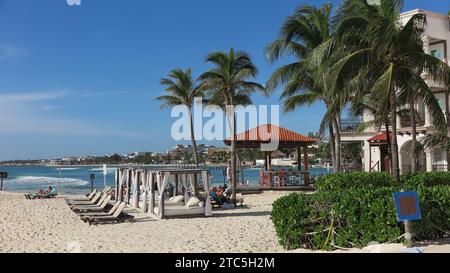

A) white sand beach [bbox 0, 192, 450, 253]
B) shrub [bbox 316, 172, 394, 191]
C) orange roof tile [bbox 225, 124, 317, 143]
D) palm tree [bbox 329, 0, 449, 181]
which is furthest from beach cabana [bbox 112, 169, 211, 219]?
palm tree [bbox 329, 0, 449, 181]

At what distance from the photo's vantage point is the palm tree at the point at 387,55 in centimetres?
1179

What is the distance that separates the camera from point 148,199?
1842 cm

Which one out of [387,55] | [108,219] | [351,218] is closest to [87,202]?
[108,219]

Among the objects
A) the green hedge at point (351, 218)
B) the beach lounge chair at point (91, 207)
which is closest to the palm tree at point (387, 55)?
the green hedge at point (351, 218)

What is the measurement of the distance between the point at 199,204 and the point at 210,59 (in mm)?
7763

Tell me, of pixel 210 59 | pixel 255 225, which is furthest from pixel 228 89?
pixel 255 225

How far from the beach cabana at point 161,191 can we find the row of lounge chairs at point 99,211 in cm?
115

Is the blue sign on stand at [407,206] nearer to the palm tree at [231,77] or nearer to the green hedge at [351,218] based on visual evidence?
the green hedge at [351,218]

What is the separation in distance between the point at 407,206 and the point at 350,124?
74.9 feet

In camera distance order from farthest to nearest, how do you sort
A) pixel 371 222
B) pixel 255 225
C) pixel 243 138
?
pixel 243 138, pixel 255 225, pixel 371 222

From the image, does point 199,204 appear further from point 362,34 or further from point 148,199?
point 362,34

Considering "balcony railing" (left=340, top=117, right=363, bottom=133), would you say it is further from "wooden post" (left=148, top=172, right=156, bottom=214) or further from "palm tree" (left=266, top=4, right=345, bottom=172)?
"wooden post" (left=148, top=172, right=156, bottom=214)

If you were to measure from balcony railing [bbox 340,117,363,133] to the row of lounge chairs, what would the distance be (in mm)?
17136
